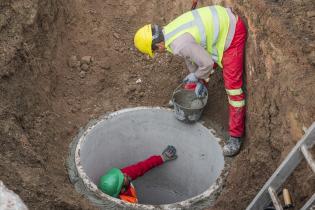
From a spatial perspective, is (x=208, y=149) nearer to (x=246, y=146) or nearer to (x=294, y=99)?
(x=246, y=146)

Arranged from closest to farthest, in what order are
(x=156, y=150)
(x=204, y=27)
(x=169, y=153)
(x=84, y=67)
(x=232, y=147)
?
1. (x=204, y=27)
2. (x=232, y=147)
3. (x=169, y=153)
4. (x=84, y=67)
5. (x=156, y=150)

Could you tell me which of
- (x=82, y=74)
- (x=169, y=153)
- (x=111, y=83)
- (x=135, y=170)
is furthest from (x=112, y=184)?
(x=82, y=74)

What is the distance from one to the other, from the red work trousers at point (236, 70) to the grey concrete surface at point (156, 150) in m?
0.62

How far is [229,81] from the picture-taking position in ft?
16.0

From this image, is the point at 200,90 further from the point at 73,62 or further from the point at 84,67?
the point at 73,62

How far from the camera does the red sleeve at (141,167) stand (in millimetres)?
5453

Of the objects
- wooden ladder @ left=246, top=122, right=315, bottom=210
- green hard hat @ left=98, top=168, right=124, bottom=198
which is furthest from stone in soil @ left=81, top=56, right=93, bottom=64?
wooden ladder @ left=246, top=122, right=315, bottom=210

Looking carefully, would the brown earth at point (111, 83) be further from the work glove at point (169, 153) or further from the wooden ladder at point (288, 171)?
the work glove at point (169, 153)

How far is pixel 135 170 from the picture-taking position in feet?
18.0

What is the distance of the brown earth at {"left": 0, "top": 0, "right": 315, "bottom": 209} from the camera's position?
4.08m

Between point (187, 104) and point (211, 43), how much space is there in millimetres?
923

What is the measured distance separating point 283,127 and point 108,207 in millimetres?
1985

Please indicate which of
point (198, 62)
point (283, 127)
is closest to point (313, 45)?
point (283, 127)

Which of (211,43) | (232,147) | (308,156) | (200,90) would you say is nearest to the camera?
(308,156)
